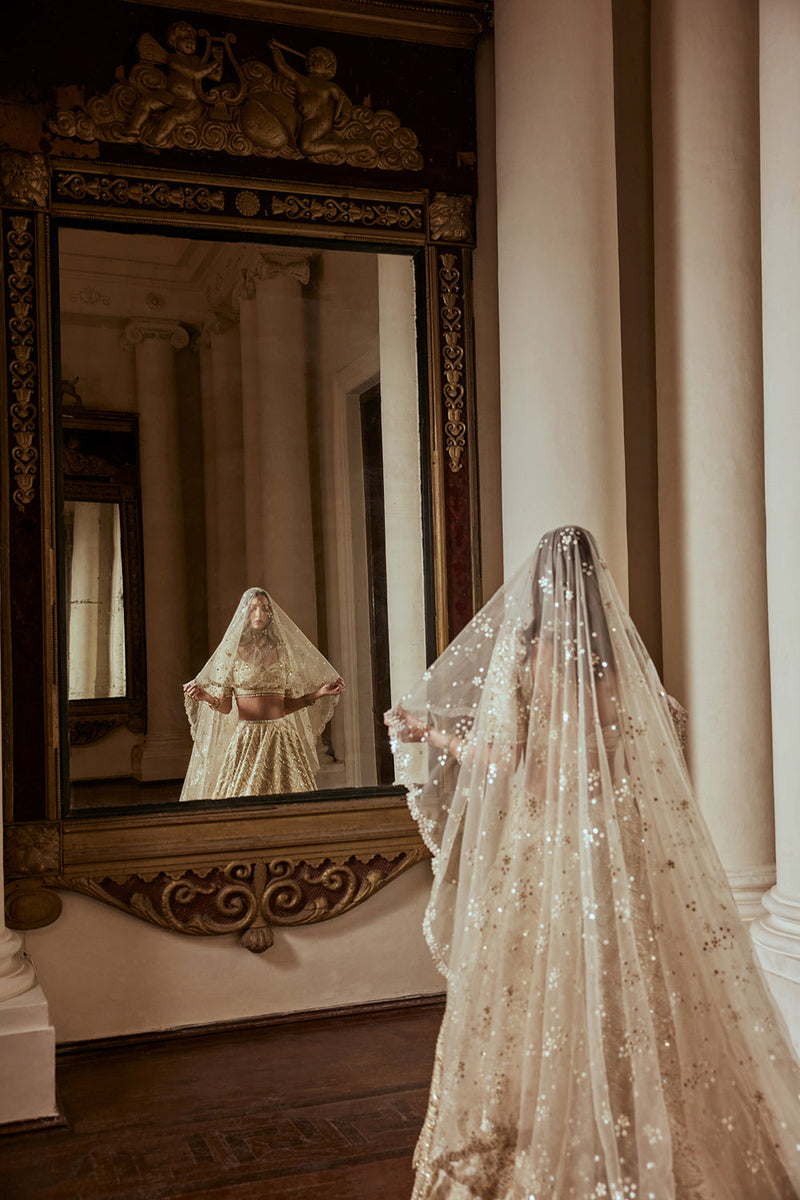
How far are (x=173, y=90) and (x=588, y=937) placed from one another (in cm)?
342

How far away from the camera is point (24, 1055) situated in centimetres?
348

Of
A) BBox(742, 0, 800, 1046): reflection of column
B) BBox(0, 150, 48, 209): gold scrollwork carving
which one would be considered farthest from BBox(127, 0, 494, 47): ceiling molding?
BBox(742, 0, 800, 1046): reflection of column

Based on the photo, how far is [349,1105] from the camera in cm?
355

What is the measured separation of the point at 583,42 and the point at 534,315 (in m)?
1.00

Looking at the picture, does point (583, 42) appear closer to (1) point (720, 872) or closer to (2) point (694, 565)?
(2) point (694, 565)

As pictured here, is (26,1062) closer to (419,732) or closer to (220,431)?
(419,732)

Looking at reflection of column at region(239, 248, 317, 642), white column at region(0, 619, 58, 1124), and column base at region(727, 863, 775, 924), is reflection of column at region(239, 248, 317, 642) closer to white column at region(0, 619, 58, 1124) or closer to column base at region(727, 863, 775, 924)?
white column at region(0, 619, 58, 1124)

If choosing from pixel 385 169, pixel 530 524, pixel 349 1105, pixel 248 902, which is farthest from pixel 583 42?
pixel 349 1105

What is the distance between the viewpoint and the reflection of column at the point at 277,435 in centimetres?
450

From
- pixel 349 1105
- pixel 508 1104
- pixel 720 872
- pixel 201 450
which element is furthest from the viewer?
pixel 201 450

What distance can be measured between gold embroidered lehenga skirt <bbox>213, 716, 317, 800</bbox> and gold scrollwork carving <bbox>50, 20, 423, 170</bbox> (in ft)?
7.16

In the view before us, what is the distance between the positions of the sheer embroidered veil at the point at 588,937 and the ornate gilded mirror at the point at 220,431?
1613mm

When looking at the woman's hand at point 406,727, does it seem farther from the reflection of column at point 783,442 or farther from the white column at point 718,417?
the white column at point 718,417

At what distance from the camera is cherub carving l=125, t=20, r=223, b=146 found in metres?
4.36
